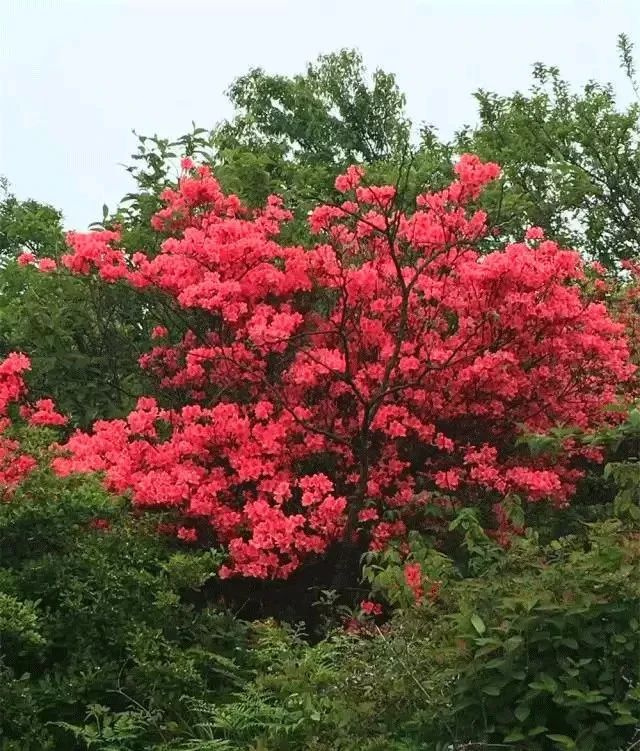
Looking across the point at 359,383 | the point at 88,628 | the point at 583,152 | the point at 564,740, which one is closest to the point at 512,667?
the point at 564,740

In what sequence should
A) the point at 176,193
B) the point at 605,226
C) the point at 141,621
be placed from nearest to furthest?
the point at 141,621 → the point at 176,193 → the point at 605,226

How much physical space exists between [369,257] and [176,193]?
1731 mm

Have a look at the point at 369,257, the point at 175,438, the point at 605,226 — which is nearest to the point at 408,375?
the point at 369,257

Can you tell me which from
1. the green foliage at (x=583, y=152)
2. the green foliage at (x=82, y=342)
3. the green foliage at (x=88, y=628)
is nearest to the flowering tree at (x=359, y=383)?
the green foliage at (x=88, y=628)

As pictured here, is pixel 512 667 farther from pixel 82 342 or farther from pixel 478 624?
pixel 82 342

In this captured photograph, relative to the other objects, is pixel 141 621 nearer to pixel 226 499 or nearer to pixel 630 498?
pixel 226 499

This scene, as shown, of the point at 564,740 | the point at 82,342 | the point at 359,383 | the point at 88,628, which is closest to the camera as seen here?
the point at 564,740

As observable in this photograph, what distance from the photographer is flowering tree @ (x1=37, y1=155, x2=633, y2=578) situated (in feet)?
21.3

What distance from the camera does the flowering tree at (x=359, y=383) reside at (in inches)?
256

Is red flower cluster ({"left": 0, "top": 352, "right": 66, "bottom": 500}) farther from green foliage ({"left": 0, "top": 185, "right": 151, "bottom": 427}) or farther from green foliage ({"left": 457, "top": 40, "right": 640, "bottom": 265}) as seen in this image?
green foliage ({"left": 457, "top": 40, "right": 640, "bottom": 265})

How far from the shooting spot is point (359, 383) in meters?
6.74

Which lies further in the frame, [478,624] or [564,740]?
[478,624]

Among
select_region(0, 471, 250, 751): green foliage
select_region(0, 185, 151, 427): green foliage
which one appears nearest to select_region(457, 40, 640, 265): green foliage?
select_region(0, 185, 151, 427): green foliage

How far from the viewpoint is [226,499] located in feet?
21.9
